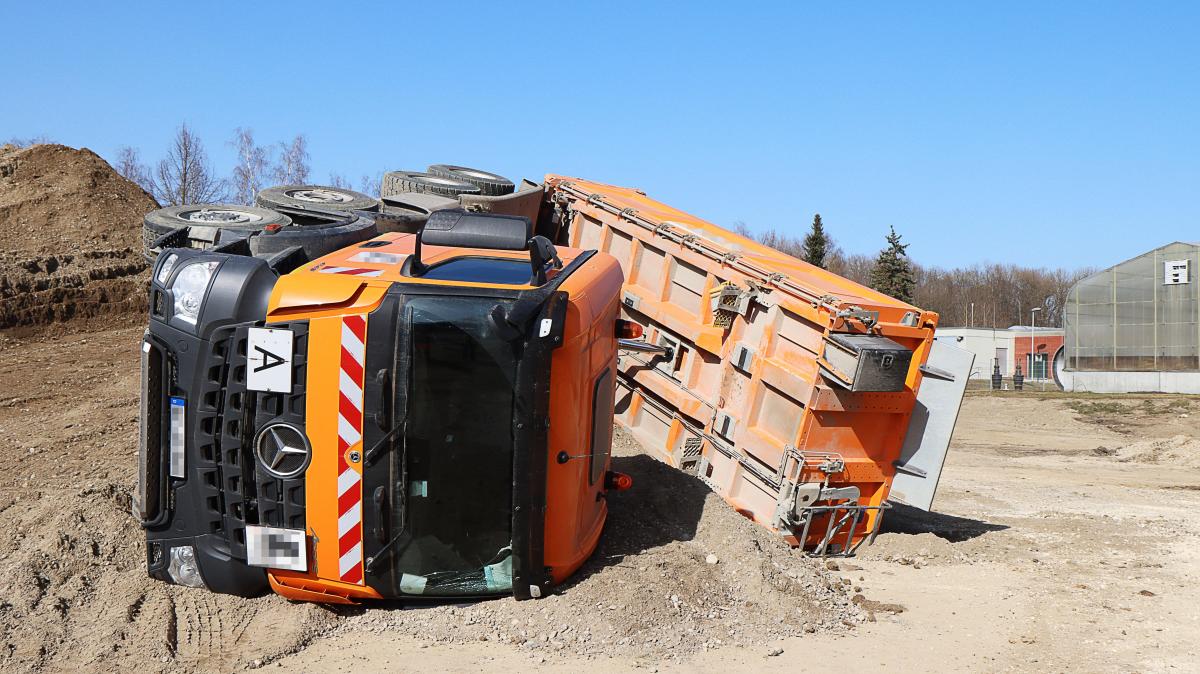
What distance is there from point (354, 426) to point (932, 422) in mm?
4717

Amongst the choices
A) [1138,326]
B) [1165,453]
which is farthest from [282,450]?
[1138,326]

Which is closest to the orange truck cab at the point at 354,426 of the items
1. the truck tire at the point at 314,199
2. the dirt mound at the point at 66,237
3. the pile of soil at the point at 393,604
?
the pile of soil at the point at 393,604

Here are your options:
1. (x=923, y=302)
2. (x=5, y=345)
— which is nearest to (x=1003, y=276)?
(x=923, y=302)

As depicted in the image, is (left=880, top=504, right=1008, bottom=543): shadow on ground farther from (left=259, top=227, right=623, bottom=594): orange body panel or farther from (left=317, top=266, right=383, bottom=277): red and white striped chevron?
(left=317, top=266, right=383, bottom=277): red and white striped chevron

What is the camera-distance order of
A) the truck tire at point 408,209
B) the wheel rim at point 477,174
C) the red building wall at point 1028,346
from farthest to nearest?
the red building wall at point 1028,346, the wheel rim at point 477,174, the truck tire at point 408,209

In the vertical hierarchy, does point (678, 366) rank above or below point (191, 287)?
below

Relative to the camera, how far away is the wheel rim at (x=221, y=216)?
810cm

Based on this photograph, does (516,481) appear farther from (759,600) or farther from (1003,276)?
(1003,276)

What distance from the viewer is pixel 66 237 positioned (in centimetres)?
1644

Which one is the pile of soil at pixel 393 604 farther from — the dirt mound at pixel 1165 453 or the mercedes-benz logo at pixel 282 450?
the dirt mound at pixel 1165 453

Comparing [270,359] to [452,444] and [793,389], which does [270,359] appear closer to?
[452,444]

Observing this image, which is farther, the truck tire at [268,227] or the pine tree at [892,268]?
the pine tree at [892,268]

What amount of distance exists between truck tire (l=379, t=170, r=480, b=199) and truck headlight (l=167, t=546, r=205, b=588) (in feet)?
20.0

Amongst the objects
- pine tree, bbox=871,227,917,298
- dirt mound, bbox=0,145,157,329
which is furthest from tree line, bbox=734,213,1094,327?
dirt mound, bbox=0,145,157,329
